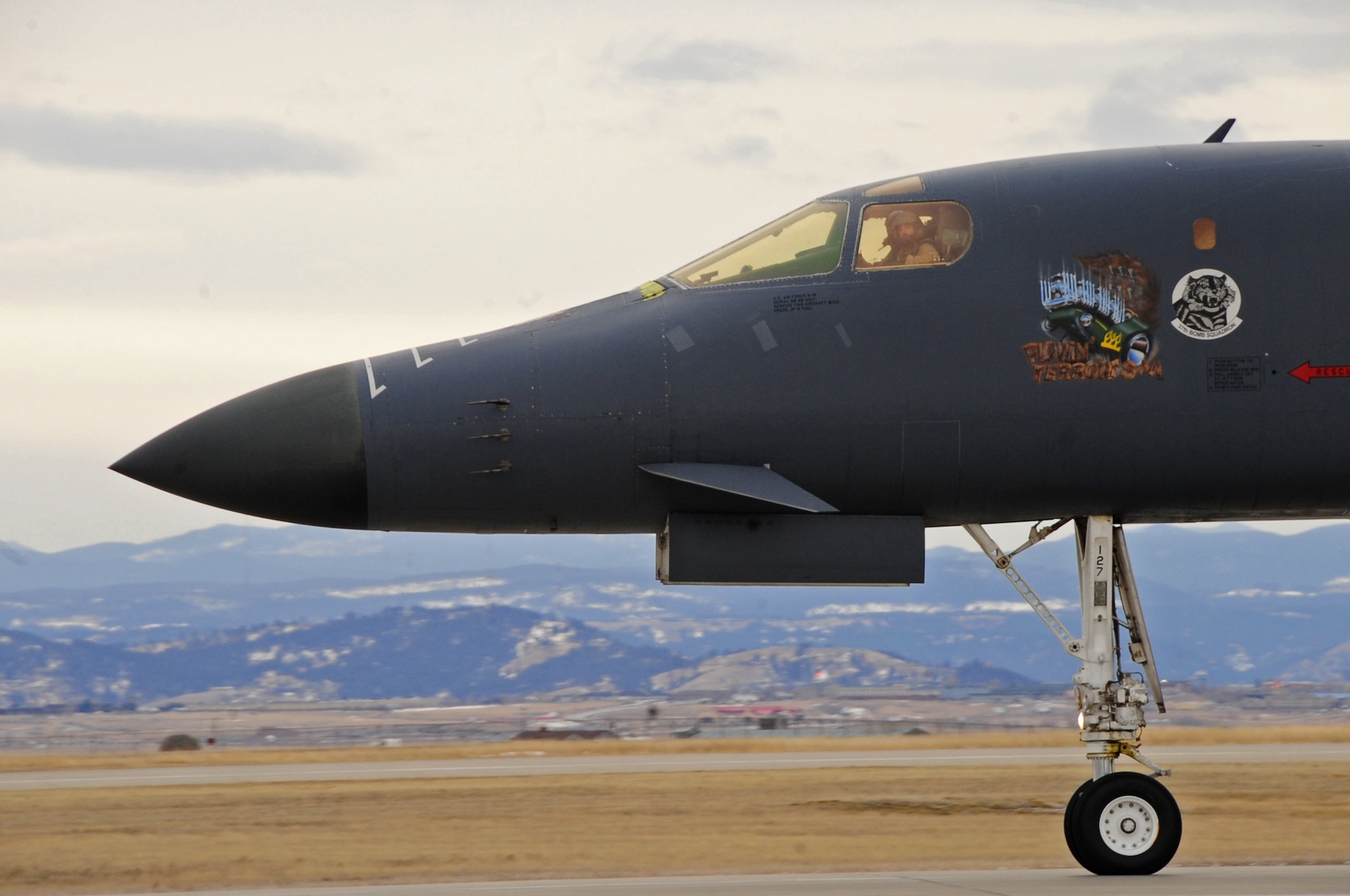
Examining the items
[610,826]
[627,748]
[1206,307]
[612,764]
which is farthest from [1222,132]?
[627,748]

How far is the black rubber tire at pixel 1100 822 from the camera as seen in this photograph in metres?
11.4

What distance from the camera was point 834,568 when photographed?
10.8 m

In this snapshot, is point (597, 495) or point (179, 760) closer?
point (597, 495)

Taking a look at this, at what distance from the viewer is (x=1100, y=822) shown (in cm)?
1138

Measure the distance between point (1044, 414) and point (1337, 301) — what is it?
215 centimetres

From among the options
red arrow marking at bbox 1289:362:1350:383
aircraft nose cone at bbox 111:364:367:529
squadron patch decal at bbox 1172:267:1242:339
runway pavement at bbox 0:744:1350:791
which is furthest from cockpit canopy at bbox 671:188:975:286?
runway pavement at bbox 0:744:1350:791

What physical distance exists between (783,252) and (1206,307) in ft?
9.47

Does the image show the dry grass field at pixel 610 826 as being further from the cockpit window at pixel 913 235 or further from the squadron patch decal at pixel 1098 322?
the cockpit window at pixel 913 235

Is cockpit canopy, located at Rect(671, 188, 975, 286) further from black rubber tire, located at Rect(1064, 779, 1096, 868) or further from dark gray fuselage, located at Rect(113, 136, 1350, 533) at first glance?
black rubber tire, located at Rect(1064, 779, 1096, 868)

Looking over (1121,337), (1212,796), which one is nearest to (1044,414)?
(1121,337)

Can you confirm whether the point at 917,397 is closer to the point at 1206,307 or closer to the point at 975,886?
the point at 1206,307

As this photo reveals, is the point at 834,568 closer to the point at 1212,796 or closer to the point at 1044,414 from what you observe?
the point at 1044,414

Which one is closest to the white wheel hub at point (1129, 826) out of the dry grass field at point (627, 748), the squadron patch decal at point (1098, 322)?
the squadron patch decal at point (1098, 322)

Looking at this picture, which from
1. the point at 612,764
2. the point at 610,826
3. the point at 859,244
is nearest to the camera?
the point at 859,244
